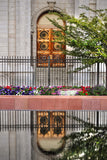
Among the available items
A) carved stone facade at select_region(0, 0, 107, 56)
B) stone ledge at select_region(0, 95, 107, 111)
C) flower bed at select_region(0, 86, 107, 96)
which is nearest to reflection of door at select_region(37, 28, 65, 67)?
carved stone facade at select_region(0, 0, 107, 56)

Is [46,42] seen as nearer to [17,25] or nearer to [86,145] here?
[17,25]

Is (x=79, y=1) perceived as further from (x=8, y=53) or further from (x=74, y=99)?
(x=74, y=99)

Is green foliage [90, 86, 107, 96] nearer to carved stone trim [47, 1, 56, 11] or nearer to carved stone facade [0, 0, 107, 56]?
carved stone facade [0, 0, 107, 56]

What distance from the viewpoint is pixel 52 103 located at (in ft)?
35.7

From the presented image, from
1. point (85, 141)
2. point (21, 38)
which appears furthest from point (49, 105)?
point (21, 38)

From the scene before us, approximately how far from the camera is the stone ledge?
10.9 m

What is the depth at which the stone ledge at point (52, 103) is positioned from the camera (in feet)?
35.6

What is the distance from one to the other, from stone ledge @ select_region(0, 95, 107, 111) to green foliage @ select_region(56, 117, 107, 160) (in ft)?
14.3

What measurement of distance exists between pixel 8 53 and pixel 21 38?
4.53ft

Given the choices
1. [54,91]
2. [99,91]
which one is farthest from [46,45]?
[99,91]

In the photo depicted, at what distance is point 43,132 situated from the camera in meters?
6.30

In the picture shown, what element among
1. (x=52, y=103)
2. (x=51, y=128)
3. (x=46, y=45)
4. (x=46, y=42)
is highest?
(x=46, y=42)

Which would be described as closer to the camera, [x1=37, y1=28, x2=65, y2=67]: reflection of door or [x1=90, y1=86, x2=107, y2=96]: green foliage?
[x1=90, y1=86, x2=107, y2=96]: green foliage

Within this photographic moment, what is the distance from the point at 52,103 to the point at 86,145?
599cm
